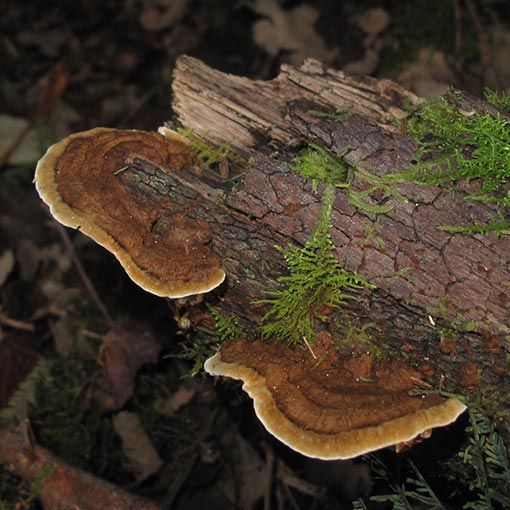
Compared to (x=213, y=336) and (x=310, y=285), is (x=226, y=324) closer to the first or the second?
(x=213, y=336)

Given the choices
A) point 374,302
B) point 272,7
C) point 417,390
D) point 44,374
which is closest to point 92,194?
point 374,302

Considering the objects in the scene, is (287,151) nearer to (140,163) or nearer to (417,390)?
(140,163)

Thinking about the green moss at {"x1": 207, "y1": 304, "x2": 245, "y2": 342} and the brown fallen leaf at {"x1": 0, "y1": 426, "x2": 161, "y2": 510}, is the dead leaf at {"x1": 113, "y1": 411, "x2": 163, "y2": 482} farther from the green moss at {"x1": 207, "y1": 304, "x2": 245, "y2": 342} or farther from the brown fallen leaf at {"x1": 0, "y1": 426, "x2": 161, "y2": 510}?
the green moss at {"x1": 207, "y1": 304, "x2": 245, "y2": 342}

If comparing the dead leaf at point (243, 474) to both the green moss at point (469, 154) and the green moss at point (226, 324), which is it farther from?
the green moss at point (469, 154)

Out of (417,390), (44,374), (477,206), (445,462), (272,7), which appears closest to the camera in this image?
(417,390)

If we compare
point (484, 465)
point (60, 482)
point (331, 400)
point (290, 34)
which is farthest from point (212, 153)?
point (290, 34)

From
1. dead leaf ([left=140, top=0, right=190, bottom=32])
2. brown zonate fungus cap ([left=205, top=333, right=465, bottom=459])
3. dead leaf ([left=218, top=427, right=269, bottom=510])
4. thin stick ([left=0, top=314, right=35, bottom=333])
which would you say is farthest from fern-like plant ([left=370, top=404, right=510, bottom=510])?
dead leaf ([left=140, top=0, right=190, bottom=32])
